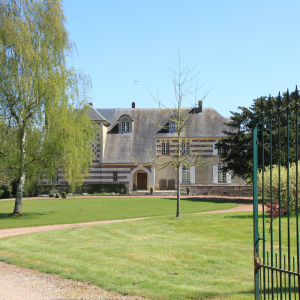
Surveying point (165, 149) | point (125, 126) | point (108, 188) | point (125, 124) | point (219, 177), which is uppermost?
point (125, 124)

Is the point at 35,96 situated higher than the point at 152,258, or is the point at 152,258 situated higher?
the point at 35,96

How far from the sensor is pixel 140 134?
129ft

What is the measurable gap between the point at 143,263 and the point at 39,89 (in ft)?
41.1

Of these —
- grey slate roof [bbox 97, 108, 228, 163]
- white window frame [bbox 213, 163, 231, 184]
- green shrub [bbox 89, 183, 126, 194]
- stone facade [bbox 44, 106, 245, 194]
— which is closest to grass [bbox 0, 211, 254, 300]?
green shrub [bbox 89, 183, 126, 194]

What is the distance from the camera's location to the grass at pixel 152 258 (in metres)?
5.63

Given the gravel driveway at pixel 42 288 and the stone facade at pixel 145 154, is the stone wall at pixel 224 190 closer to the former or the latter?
the stone facade at pixel 145 154

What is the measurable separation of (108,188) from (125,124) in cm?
801

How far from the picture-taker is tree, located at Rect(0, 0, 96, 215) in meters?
17.0

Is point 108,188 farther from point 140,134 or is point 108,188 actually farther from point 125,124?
point 125,124

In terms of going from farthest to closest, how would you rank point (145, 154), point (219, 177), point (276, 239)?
point (219, 177) → point (145, 154) → point (276, 239)

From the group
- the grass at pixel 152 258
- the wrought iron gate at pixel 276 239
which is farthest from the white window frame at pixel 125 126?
the grass at pixel 152 258

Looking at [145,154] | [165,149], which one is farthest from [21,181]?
[165,149]

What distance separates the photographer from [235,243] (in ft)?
30.8

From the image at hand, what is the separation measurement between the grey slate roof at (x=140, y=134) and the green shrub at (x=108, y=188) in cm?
270
